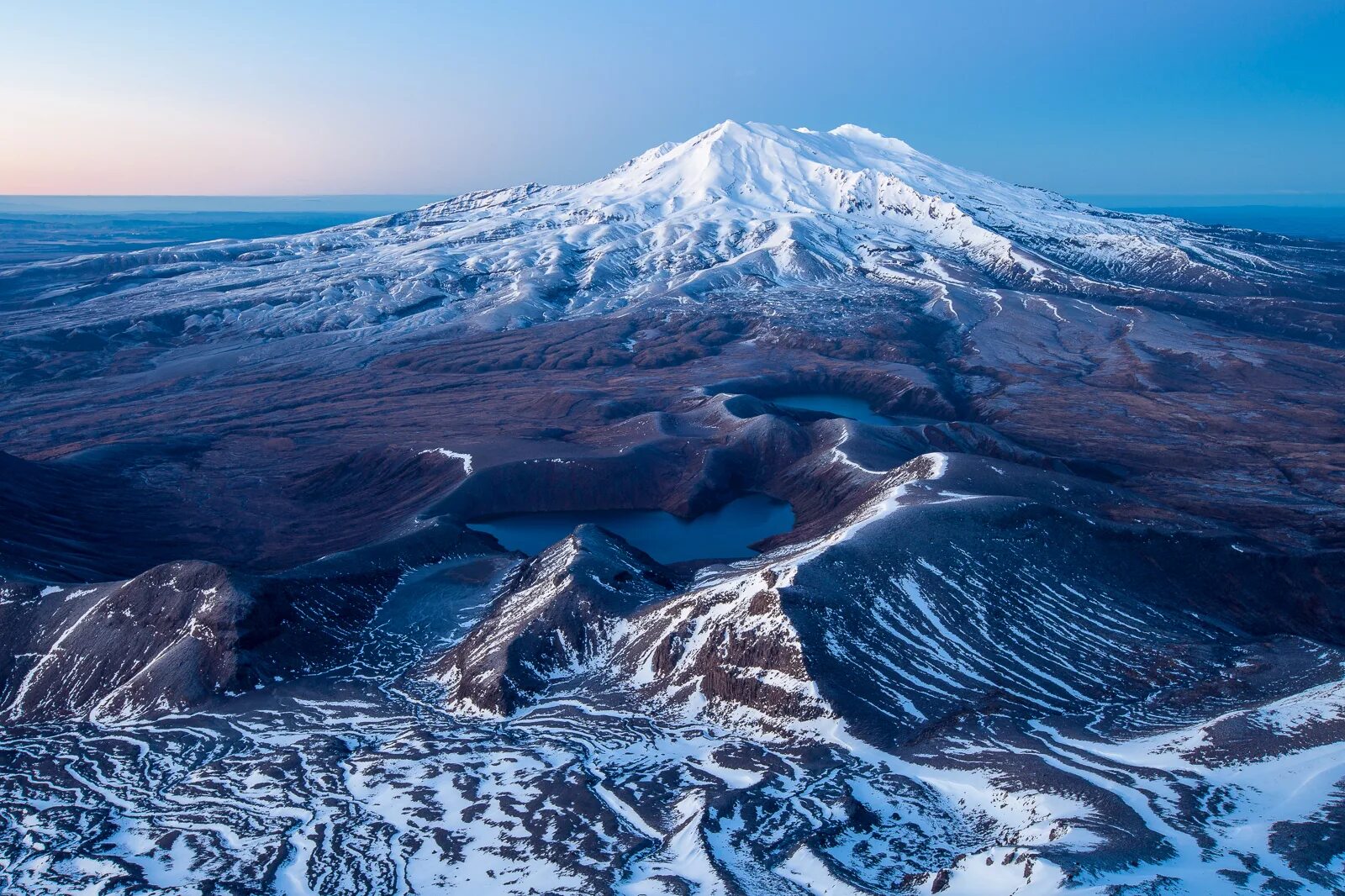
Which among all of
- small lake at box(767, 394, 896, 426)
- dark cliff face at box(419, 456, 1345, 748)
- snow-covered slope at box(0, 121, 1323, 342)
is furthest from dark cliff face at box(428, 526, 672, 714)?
snow-covered slope at box(0, 121, 1323, 342)

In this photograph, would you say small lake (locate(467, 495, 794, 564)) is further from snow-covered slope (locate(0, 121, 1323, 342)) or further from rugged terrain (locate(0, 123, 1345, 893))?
snow-covered slope (locate(0, 121, 1323, 342))

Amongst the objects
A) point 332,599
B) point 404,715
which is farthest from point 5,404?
point 404,715

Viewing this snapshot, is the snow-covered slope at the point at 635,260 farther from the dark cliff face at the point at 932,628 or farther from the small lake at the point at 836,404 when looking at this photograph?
the dark cliff face at the point at 932,628

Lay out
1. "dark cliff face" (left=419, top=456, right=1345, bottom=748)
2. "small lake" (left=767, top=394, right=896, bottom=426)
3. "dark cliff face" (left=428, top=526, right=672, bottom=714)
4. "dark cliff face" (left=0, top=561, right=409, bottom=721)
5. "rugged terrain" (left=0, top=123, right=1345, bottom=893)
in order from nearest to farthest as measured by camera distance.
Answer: "rugged terrain" (left=0, top=123, right=1345, bottom=893), "dark cliff face" (left=419, top=456, right=1345, bottom=748), "dark cliff face" (left=428, top=526, right=672, bottom=714), "dark cliff face" (left=0, top=561, right=409, bottom=721), "small lake" (left=767, top=394, right=896, bottom=426)

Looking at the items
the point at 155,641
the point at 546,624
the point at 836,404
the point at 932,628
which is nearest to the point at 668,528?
the point at 546,624

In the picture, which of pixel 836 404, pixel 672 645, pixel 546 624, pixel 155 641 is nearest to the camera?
pixel 672 645

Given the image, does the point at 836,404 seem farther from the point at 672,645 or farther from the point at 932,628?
the point at 672,645

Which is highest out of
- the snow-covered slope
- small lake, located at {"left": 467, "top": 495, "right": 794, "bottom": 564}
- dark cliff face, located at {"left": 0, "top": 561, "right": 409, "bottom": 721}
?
the snow-covered slope
